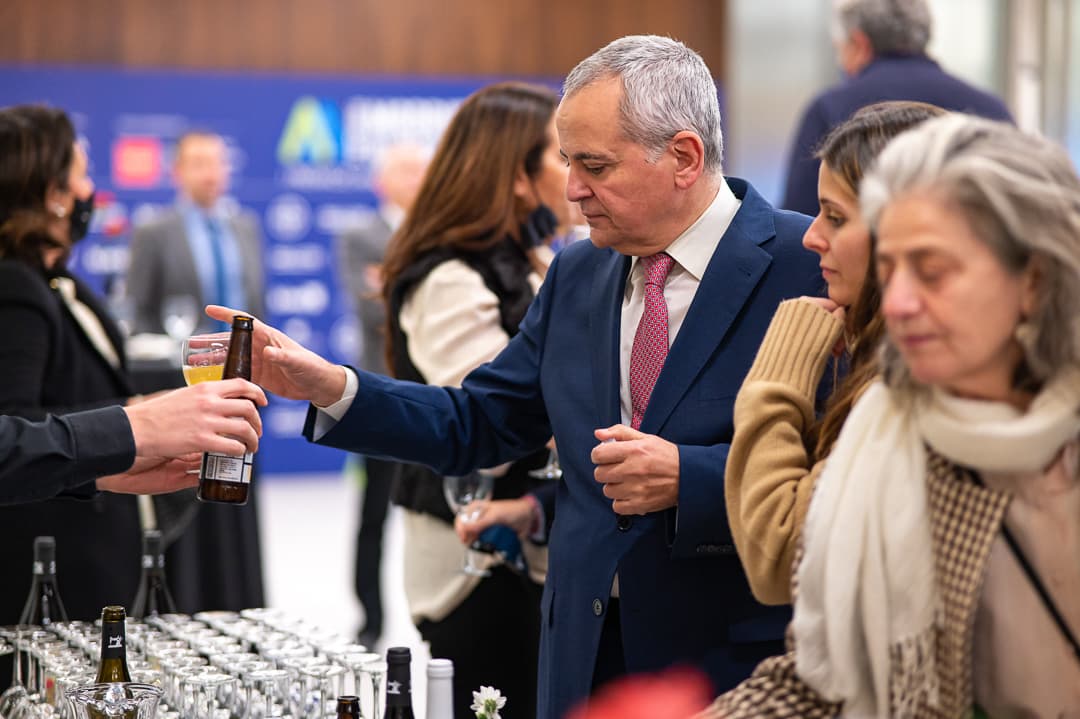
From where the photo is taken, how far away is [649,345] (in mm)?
2316

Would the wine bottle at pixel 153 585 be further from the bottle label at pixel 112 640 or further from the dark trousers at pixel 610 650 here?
the dark trousers at pixel 610 650

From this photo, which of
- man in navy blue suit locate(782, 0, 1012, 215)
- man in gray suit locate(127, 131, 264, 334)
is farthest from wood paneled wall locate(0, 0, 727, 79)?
man in navy blue suit locate(782, 0, 1012, 215)

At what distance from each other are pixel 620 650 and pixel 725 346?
0.53 metres

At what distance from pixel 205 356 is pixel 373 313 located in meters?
5.40

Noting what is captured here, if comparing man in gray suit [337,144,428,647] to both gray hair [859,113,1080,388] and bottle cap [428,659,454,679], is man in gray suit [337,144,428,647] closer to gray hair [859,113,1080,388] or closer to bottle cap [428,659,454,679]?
bottle cap [428,659,454,679]

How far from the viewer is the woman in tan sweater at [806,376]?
1763 mm

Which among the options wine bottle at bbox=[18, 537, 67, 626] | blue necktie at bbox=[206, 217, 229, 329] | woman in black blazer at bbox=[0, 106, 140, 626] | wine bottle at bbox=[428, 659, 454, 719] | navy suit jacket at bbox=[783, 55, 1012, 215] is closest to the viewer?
wine bottle at bbox=[428, 659, 454, 719]

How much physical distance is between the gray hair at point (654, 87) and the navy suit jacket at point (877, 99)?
177 cm

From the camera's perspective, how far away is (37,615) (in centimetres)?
270

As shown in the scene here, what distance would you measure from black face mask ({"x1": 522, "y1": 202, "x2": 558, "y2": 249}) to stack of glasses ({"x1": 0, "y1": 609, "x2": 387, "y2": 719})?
1232mm

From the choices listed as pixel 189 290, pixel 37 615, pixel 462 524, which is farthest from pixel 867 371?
pixel 189 290

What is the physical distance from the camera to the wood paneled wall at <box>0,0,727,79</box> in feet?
33.8

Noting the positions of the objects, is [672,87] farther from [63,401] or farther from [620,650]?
[63,401]

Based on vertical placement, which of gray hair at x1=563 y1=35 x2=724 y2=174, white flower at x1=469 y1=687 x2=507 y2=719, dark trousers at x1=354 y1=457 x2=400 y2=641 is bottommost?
dark trousers at x1=354 y1=457 x2=400 y2=641
